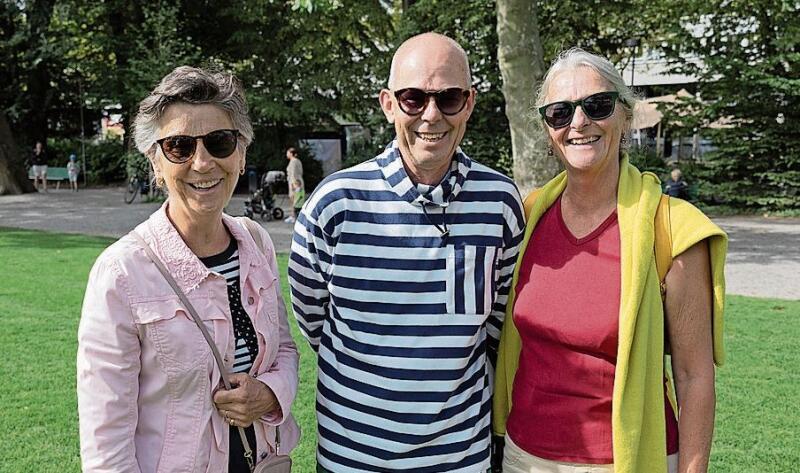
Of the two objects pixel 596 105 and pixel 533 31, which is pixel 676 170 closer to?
pixel 533 31

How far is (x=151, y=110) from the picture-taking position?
2188 millimetres

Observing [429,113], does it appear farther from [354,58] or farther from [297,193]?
[354,58]

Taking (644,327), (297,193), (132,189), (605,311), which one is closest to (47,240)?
(297,193)

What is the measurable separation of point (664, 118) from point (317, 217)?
19886mm

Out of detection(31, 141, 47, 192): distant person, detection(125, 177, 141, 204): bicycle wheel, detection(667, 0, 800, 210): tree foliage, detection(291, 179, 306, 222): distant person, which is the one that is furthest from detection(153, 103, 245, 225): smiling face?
detection(31, 141, 47, 192): distant person

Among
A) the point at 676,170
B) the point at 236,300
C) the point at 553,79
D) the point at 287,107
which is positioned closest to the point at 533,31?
the point at 553,79

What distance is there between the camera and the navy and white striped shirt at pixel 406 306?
234 centimetres

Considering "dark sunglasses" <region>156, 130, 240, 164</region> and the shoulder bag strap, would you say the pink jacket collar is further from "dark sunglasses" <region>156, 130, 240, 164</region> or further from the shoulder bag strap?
"dark sunglasses" <region>156, 130, 240, 164</region>

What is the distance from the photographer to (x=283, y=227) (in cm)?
1708

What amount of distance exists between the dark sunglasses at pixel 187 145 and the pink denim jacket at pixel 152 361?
0.63ft

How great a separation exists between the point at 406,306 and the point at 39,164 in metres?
31.4

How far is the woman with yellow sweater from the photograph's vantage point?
7.07 ft

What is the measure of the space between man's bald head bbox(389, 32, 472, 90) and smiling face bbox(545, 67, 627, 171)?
0.33 metres

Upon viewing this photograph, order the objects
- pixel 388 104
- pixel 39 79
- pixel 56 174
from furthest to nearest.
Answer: pixel 56 174
pixel 39 79
pixel 388 104
